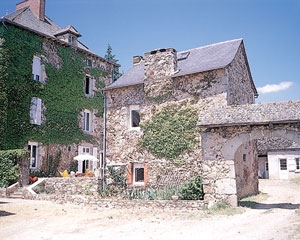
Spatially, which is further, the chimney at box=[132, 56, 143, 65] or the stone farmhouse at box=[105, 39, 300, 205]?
the chimney at box=[132, 56, 143, 65]

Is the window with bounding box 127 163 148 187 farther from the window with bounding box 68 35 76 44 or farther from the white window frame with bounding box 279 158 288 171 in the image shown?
the white window frame with bounding box 279 158 288 171

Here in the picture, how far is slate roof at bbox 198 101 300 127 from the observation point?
10945 millimetres

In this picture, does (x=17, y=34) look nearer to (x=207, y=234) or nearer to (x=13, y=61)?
(x=13, y=61)

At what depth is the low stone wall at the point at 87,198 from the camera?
38.9ft

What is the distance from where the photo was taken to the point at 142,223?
939 cm

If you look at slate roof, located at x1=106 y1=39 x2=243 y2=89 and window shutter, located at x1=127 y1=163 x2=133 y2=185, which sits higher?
slate roof, located at x1=106 y1=39 x2=243 y2=89

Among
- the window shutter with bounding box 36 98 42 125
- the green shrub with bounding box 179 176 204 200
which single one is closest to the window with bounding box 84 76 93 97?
the window shutter with bounding box 36 98 42 125

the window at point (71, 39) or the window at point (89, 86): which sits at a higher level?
the window at point (71, 39)

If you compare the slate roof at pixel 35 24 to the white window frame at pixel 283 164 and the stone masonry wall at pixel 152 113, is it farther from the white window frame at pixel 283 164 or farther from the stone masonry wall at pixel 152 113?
the white window frame at pixel 283 164

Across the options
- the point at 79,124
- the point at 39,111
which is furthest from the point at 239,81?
the point at 39,111

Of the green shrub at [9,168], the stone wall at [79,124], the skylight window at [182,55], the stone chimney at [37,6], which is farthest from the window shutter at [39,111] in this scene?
the skylight window at [182,55]

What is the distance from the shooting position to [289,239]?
6883mm

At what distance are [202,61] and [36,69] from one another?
11.3 metres

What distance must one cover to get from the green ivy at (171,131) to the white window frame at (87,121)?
8882 millimetres
